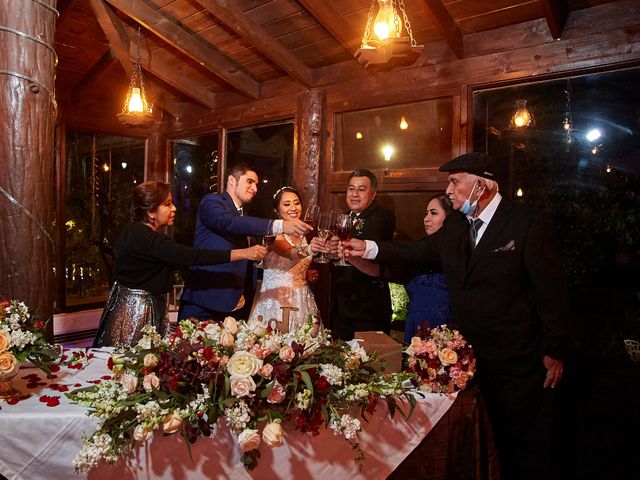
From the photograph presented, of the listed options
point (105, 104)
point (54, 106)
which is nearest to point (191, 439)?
point (54, 106)

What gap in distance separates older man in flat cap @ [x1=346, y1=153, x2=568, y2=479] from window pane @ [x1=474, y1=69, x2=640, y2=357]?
128cm

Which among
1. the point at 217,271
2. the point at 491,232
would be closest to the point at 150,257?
the point at 217,271

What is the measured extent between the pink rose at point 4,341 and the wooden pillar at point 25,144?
112 centimetres

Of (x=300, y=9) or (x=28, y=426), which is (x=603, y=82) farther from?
(x=28, y=426)

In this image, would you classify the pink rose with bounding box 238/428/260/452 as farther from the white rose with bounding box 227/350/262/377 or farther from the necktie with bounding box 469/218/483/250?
the necktie with bounding box 469/218/483/250

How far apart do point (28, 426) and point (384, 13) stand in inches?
112

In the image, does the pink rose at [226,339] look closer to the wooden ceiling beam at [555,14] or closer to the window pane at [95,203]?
the wooden ceiling beam at [555,14]

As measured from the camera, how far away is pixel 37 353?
195 centimetres

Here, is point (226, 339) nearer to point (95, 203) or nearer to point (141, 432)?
point (141, 432)

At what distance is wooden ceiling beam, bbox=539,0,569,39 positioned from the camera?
10.3 ft

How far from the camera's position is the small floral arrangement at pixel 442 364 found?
192 centimetres

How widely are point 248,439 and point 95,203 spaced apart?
17.9 feet

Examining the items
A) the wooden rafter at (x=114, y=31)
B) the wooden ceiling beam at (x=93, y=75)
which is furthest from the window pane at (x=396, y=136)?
the wooden ceiling beam at (x=93, y=75)

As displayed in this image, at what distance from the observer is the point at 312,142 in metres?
4.64
